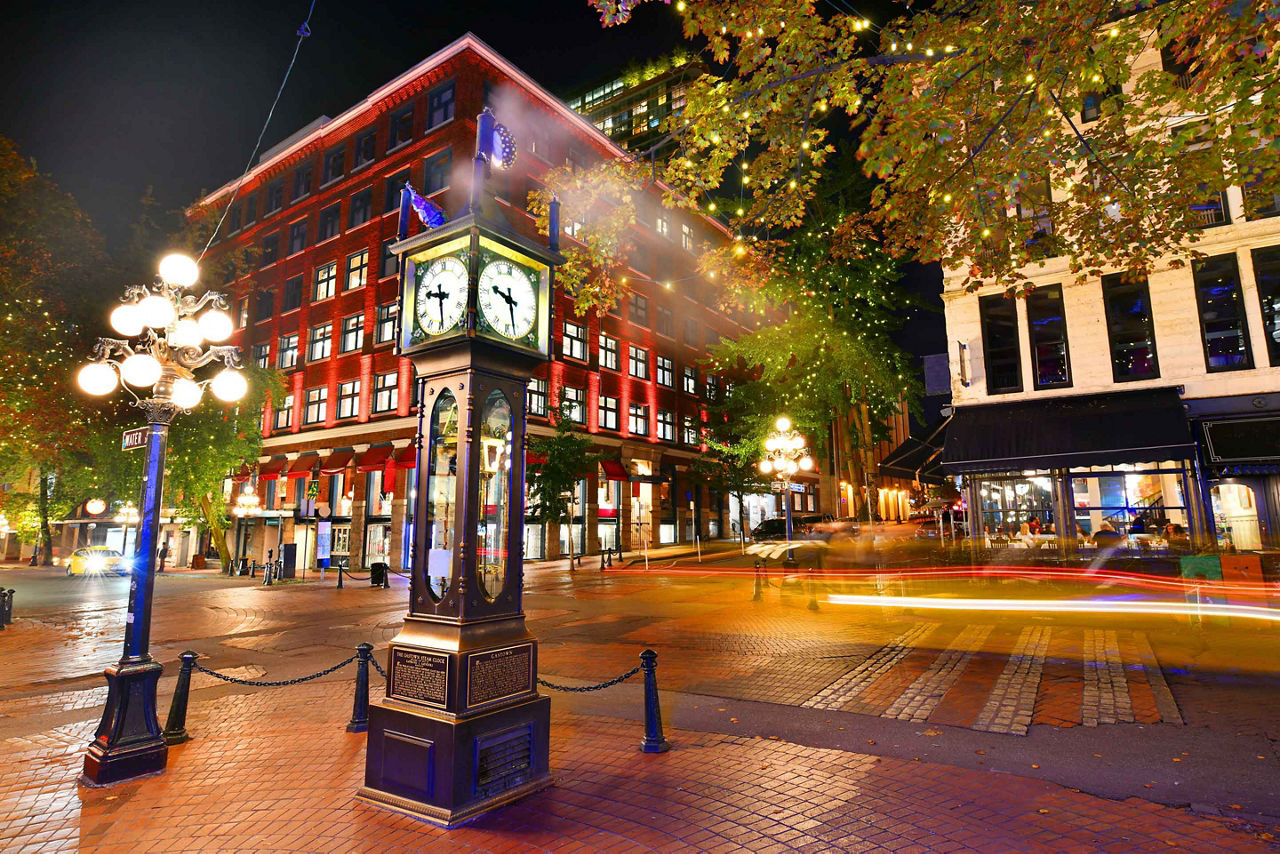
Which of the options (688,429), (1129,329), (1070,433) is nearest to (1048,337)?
(1129,329)

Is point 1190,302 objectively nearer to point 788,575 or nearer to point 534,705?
point 788,575

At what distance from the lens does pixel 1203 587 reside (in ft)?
37.8

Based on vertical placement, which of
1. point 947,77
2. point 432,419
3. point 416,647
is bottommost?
point 416,647

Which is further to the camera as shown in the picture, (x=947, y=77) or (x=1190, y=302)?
(x=1190, y=302)

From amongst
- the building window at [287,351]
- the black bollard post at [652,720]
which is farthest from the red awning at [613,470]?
the black bollard post at [652,720]

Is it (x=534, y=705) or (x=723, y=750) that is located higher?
(x=534, y=705)

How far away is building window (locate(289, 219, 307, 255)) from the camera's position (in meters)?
37.6

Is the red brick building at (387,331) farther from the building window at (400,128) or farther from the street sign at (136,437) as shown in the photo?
the street sign at (136,437)

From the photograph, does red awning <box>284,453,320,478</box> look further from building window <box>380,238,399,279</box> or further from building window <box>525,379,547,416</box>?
building window <box>525,379,547,416</box>

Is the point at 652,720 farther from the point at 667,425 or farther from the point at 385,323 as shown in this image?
the point at 667,425

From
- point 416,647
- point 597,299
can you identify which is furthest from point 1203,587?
point 416,647

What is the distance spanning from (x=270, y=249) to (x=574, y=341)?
20.3m

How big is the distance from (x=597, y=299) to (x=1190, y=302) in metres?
16.2

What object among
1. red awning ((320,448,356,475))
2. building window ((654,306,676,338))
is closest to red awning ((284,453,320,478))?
red awning ((320,448,356,475))
